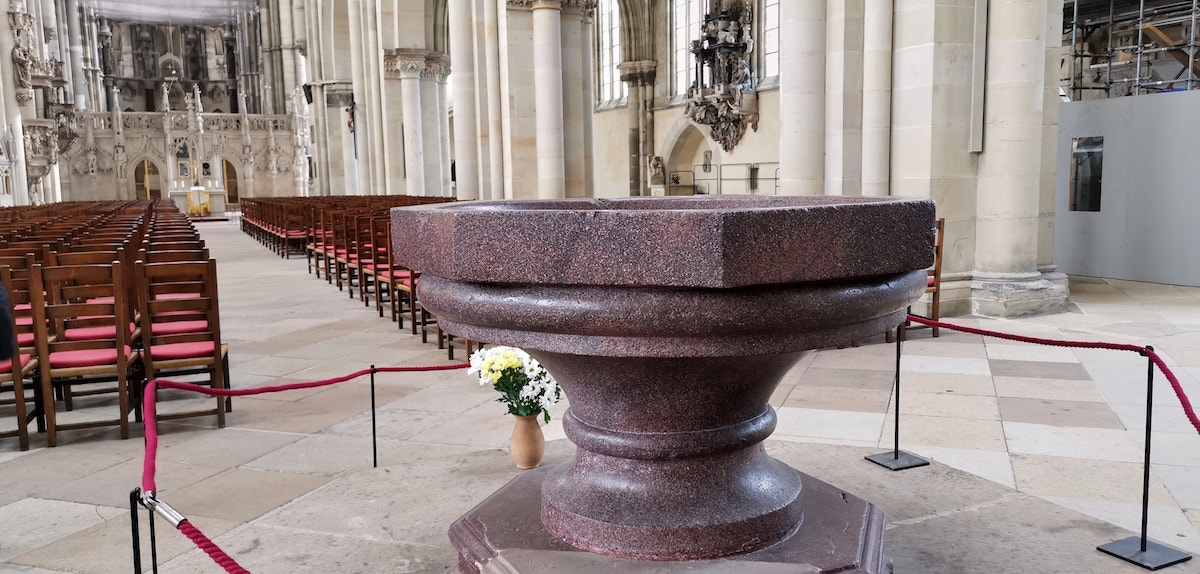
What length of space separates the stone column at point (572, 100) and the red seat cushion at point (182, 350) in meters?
10.4

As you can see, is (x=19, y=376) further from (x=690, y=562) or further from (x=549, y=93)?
(x=549, y=93)

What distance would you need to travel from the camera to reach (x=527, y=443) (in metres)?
4.01

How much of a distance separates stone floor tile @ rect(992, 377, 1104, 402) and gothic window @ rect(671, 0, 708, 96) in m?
21.3

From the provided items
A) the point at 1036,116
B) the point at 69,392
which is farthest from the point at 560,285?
the point at 1036,116

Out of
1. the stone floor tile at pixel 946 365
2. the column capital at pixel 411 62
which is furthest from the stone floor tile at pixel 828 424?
the column capital at pixel 411 62

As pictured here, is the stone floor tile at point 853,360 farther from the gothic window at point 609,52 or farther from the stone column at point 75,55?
the stone column at point 75,55

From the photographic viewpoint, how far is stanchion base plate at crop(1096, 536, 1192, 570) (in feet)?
9.80

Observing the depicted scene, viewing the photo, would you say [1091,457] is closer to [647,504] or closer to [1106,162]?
[647,504]

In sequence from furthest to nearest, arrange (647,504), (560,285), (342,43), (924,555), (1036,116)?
(342,43)
(1036,116)
(924,555)
(647,504)
(560,285)

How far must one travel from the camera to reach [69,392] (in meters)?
5.80

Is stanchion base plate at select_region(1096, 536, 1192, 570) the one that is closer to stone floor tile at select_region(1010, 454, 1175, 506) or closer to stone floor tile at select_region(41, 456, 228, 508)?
stone floor tile at select_region(1010, 454, 1175, 506)

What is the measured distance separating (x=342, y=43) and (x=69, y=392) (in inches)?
1160

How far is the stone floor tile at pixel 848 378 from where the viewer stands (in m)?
6.18

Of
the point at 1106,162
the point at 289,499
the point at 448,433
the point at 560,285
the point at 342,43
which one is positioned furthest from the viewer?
the point at 342,43
